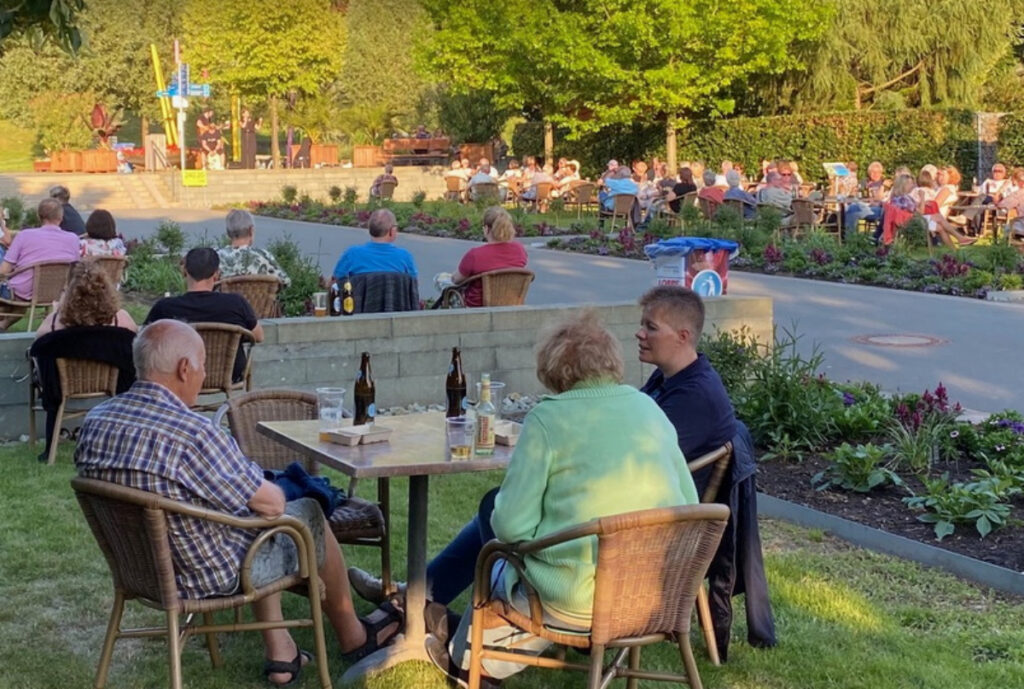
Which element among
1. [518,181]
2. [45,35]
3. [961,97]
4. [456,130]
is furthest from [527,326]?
[456,130]

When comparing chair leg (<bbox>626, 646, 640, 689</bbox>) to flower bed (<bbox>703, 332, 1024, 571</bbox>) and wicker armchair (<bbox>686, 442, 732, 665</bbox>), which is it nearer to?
wicker armchair (<bbox>686, 442, 732, 665</bbox>)

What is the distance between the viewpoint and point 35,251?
11.3m

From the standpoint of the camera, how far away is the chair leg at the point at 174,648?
4.05 m

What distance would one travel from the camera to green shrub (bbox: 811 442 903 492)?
22.4 feet

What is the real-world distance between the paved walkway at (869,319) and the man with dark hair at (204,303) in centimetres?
399

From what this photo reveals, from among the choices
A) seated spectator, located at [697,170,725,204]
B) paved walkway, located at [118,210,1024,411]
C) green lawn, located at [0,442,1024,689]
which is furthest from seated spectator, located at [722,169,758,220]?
green lawn, located at [0,442,1024,689]

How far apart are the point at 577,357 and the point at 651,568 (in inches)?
25.2

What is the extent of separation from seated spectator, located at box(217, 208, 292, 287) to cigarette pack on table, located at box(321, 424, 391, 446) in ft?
16.0

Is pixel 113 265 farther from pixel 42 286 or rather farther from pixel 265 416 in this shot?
pixel 265 416

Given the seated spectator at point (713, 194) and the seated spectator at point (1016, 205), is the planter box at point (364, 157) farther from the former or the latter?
the seated spectator at point (1016, 205)

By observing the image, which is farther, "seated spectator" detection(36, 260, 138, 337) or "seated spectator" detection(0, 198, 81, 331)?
"seated spectator" detection(0, 198, 81, 331)

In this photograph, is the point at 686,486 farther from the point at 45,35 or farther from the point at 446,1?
the point at 446,1

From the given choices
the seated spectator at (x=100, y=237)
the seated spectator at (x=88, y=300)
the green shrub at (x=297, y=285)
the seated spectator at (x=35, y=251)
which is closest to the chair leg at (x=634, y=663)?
the seated spectator at (x=88, y=300)

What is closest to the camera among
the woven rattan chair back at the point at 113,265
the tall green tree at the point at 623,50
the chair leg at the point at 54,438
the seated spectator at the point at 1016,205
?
the chair leg at the point at 54,438
